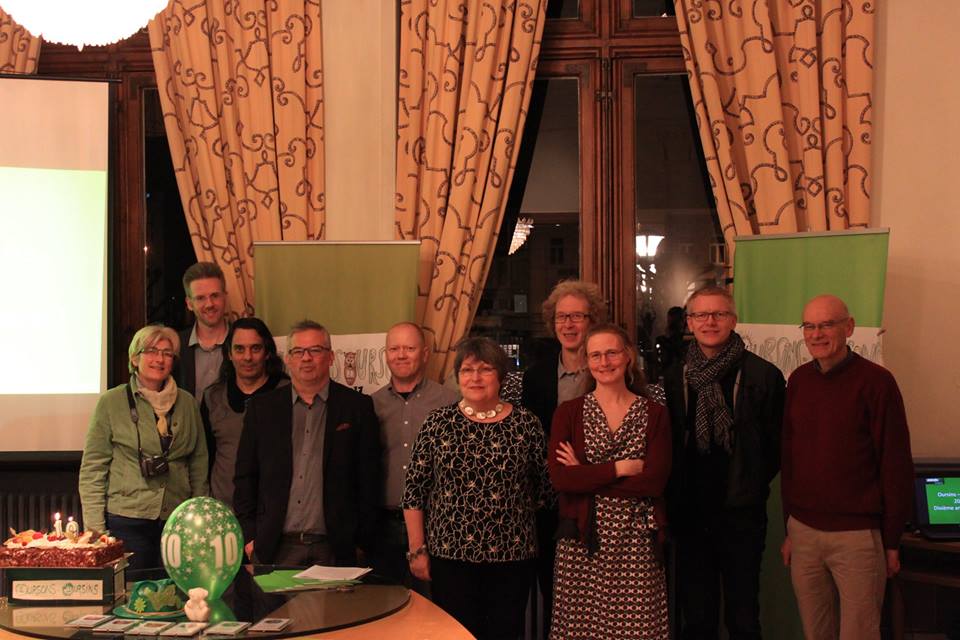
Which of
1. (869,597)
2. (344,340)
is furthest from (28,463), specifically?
(869,597)

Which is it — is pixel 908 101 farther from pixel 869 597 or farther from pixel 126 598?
pixel 126 598

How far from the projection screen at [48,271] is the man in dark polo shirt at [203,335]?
23.0 inches

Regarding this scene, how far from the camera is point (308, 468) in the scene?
3.74 metres

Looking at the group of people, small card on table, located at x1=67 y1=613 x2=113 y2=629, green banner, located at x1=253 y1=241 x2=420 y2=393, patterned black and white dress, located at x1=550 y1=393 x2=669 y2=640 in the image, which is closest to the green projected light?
green banner, located at x1=253 y1=241 x2=420 y2=393

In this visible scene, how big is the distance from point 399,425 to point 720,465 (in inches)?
47.9

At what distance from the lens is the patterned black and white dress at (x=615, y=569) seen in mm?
3410

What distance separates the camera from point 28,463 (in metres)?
4.79

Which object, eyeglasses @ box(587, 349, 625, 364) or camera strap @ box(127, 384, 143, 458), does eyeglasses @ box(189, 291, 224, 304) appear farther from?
eyeglasses @ box(587, 349, 625, 364)

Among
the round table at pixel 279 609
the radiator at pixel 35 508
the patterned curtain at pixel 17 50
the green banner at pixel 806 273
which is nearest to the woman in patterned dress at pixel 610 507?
the round table at pixel 279 609

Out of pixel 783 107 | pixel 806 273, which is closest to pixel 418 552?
pixel 806 273

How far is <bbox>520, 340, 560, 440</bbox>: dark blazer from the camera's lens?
4.00 m

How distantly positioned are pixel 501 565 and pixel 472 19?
2.75 metres

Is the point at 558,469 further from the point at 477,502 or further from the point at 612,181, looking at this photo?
the point at 612,181

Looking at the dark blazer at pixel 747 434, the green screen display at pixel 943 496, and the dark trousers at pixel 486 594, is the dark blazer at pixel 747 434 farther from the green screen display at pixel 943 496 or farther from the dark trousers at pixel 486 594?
the green screen display at pixel 943 496
